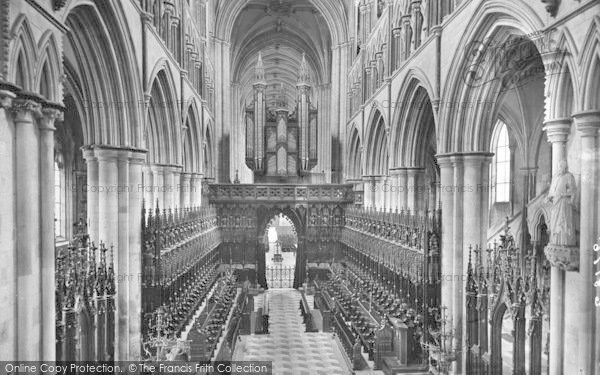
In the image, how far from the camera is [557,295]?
7.39 m

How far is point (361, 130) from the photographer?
85.3 ft

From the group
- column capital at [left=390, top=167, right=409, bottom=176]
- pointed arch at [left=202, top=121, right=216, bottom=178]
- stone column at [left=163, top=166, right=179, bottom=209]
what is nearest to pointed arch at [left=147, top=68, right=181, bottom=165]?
stone column at [left=163, top=166, right=179, bottom=209]

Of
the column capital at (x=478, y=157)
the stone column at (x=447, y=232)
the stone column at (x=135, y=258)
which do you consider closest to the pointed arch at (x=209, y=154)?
the stone column at (x=135, y=258)

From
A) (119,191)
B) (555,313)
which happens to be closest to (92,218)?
(119,191)

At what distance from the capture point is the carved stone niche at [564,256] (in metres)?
6.80

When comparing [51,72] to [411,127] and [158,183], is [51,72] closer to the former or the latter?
[158,183]

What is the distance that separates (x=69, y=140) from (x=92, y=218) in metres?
12.5

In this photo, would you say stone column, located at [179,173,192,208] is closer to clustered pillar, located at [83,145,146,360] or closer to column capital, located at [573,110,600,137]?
clustered pillar, located at [83,145,146,360]

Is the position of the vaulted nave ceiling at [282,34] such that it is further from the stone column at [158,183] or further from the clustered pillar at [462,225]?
the clustered pillar at [462,225]

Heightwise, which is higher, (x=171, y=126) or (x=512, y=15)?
(x=512, y=15)

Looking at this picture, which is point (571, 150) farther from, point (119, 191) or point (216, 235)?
point (216, 235)

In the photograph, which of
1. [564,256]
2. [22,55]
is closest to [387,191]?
[564,256]

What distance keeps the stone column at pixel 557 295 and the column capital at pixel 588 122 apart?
2.74 ft

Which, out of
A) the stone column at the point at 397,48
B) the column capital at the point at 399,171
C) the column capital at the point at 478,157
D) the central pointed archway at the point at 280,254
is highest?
the stone column at the point at 397,48
